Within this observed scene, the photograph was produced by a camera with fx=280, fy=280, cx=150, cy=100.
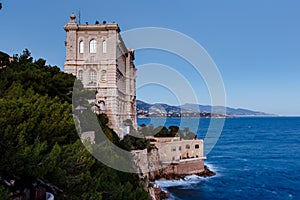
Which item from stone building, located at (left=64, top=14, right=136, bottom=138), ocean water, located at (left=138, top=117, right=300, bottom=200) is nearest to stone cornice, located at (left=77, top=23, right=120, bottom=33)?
stone building, located at (left=64, top=14, right=136, bottom=138)

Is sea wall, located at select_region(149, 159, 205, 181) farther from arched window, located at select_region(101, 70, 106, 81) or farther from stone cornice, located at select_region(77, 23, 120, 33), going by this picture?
stone cornice, located at select_region(77, 23, 120, 33)

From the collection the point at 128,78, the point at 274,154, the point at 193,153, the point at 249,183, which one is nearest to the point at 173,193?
the point at 193,153

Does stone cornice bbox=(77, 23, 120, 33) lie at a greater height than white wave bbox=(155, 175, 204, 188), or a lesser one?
greater

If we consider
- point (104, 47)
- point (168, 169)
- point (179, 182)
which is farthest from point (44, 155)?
point (168, 169)

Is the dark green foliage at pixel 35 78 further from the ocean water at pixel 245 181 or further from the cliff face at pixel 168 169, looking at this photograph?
the ocean water at pixel 245 181

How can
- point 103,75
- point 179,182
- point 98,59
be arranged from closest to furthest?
1. point 103,75
2. point 98,59
3. point 179,182

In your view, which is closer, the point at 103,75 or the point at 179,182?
the point at 103,75

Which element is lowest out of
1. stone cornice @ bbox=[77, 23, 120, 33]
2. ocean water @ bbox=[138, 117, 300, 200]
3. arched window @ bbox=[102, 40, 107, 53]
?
ocean water @ bbox=[138, 117, 300, 200]

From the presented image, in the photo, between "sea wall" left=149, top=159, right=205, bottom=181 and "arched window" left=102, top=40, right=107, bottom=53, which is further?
"sea wall" left=149, top=159, right=205, bottom=181

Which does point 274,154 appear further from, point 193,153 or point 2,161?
point 2,161

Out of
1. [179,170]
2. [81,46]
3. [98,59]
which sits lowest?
[179,170]

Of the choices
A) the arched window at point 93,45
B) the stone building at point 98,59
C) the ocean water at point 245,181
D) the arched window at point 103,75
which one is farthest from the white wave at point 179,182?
the arched window at point 93,45

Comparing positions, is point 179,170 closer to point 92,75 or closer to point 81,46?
point 92,75

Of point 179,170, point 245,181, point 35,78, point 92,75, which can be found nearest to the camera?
point 35,78
